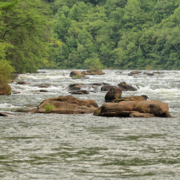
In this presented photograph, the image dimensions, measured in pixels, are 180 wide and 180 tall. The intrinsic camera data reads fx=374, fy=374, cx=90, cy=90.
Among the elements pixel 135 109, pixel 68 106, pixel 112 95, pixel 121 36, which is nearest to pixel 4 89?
pixel 112 95

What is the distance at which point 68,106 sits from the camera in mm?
19531

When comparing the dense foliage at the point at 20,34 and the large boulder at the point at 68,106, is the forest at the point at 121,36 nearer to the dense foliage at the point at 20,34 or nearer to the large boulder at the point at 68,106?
the dense foliage at the point at 20,34

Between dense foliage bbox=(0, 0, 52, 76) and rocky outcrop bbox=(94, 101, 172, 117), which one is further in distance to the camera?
dense foliage bbox=(0, 0, 52, 76)

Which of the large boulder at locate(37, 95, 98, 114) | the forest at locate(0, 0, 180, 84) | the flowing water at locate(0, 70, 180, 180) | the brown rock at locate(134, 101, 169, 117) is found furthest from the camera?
the forest at locate(0, 0, 180, 84)

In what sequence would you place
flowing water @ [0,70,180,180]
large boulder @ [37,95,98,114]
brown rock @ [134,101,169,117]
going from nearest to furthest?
flowing water @ [0,70,180,180]
brown rock @ [134,101,169,117]
large boulder @ [37,95,98,114]

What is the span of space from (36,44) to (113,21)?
92942 millimetres

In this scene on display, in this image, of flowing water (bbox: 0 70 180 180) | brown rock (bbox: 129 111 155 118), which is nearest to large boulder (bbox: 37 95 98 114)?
flowing water (bbox: 0 70 180 180)

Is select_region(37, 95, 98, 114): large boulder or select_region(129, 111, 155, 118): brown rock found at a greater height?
select_region(37, 95, 98, 114): large boulder

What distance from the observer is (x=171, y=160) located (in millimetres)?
9117

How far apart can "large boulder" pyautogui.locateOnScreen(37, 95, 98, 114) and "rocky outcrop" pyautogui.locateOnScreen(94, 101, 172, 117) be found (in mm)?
1304

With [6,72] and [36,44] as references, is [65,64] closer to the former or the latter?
[36,44]

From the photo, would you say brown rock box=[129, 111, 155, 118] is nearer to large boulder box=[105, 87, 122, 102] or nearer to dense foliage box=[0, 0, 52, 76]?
large boulder box=[105, 87, 122, 102]

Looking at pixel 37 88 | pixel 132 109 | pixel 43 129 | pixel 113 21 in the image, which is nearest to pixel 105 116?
pixel 132 109

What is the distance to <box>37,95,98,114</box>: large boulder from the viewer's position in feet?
62.0
